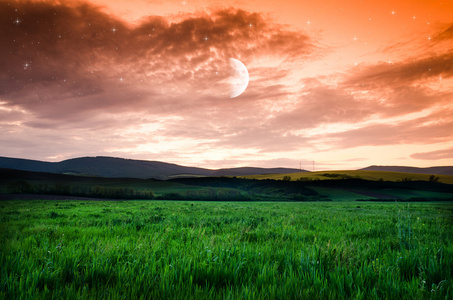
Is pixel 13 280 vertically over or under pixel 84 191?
over

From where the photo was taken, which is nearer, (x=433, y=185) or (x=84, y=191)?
(x=84, y=191)

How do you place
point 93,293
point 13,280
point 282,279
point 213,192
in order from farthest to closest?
point 213,192
point 282,279
point 13,280
point 93,293

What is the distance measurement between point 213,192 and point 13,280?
62.2 metres

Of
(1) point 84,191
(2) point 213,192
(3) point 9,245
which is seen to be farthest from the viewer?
(2) point 213,192

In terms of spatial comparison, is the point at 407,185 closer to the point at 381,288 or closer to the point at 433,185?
the point at 433,185

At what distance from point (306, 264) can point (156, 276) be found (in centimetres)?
220

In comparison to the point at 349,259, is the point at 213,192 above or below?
below

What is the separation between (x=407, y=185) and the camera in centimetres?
9150

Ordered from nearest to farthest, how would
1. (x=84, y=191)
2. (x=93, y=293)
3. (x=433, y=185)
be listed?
(x=93, y=293) < (x=84, y=191) < (x=433, y=185)

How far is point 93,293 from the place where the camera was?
2.42 metres

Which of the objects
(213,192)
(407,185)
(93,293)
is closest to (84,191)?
(213,192)

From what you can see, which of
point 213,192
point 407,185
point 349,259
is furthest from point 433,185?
point 349,259

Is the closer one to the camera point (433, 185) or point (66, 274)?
point (66, 274)

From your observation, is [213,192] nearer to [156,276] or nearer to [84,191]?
[84,191]
